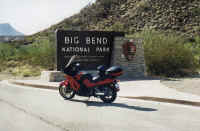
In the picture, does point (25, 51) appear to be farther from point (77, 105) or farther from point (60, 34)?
point (77, 105)

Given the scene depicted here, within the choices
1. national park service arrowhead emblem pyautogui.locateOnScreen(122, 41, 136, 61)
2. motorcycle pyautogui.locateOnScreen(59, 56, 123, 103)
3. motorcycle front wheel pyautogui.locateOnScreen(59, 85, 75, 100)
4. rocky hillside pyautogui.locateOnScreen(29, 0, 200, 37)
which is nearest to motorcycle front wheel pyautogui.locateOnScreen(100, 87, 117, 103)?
motorcycle pyautogui.locateOnScreen(59, 56, 123, 103)

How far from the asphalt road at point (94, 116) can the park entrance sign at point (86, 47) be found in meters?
7.89

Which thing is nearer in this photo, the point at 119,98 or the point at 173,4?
the point at 119,98

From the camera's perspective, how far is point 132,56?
67.8 feet

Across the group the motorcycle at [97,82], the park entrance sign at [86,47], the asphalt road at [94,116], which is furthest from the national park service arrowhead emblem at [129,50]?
the motorcycle at [97,82]

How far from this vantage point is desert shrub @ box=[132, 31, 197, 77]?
835 inches

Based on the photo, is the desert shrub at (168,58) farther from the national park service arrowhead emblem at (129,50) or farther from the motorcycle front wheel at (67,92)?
the motorcycle front wheel at (67,92)

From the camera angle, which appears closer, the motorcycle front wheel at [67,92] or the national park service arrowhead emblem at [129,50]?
the motorcycle front wheel at [67,92]

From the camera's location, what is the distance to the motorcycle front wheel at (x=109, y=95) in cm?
1080

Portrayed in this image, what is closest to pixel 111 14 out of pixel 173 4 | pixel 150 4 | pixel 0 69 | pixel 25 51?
pixel 150 4

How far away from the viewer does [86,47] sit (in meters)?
20.2

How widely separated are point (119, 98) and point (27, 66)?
18.9 meters

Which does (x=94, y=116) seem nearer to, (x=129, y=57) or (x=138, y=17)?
(x=129, y=57)

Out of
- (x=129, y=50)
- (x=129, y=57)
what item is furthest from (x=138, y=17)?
(x=129, y=57)
